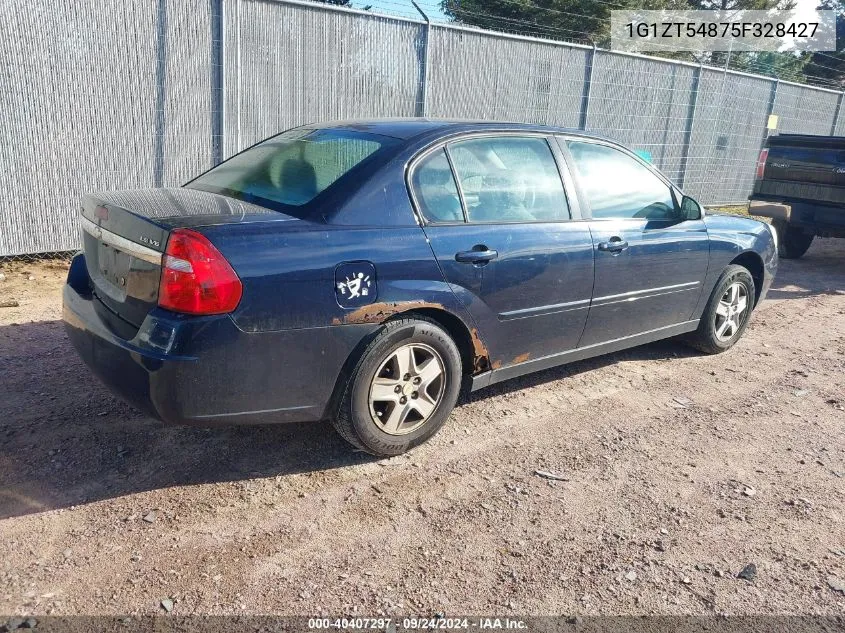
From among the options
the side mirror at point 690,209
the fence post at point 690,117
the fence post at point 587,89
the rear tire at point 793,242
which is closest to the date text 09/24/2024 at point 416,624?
the side mirror at point 690,209

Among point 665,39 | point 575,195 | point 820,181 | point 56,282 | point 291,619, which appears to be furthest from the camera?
point 665,39

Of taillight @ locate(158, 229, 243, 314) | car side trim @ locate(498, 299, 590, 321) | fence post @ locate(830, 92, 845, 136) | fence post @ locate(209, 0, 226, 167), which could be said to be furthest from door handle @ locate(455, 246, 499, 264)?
A: fence post @ locate(830, 92, 845, 136)

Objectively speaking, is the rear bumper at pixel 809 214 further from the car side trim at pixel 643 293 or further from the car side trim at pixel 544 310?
the car side trim at pixel 544 310

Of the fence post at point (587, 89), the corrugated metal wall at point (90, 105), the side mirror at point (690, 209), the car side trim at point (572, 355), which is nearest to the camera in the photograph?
the car side trim at point (572, 355)

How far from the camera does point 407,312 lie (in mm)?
3455

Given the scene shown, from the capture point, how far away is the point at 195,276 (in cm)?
287

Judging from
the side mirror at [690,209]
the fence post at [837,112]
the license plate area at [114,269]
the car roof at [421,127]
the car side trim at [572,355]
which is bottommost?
the car side trim at [572,355]

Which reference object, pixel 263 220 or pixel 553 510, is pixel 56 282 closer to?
pixel 263 220

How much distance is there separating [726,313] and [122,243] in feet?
13.9

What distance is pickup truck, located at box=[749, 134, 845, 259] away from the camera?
8398 millimetres

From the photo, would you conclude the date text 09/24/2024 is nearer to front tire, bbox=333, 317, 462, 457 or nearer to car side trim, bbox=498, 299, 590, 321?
front tire, bbox=333, 317, 462, 457

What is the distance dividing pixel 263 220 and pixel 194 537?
133 cm

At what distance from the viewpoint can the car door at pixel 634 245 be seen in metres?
4.34

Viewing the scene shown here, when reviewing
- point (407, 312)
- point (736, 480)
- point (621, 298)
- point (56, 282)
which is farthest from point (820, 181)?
point (56, 282)
